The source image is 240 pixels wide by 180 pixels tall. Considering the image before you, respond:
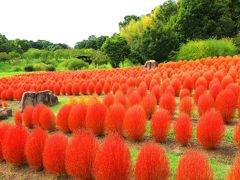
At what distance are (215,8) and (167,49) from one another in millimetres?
6408

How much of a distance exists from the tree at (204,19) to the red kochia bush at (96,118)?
28.6 m

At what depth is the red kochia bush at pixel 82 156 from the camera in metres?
5.93

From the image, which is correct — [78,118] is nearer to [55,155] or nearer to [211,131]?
[55,155]

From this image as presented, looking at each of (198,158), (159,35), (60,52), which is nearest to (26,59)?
(60,52)

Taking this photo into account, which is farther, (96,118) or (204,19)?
(204,19)

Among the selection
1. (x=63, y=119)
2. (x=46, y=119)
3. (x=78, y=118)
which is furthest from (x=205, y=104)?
(x=46, y=119)

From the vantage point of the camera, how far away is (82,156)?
5.94m

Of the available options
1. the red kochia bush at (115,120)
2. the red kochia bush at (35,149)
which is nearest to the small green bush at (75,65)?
the red kochia bush at (115,120)

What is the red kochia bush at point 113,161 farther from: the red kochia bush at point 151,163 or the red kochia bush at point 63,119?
the red kochia bush at point 63,119

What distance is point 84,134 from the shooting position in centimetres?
614

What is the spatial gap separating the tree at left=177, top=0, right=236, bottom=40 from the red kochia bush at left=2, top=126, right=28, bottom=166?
30470 millimetres

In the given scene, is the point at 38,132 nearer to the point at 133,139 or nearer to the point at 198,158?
the point at 133,139

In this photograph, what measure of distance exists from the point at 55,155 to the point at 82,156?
2.49 ft

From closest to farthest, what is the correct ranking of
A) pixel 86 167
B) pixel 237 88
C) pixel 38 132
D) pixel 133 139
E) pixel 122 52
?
pixel 86 167, pixel 38 132, pixel 133 139, pixel 237 88, pixel 122 52
